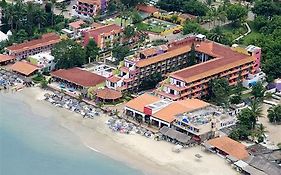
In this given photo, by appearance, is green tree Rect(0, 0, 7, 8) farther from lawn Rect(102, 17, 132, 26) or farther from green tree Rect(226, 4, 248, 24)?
green tree Rect(226, 4, 248, 24)

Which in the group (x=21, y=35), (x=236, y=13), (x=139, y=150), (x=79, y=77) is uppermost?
(x=236, y=13)

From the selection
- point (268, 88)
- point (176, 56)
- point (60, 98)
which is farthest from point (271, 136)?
point (60, 98)

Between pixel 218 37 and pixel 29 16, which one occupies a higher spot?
pixel 29 16

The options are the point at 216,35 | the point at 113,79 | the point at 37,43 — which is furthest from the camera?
the point at 216,35

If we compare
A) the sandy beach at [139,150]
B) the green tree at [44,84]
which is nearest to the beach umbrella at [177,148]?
the sandy beach at [139,150]

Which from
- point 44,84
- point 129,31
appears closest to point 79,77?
point 44,84

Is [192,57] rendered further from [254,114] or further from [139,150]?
[139,150]

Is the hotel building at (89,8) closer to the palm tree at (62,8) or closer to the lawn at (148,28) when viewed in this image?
the palm tree at (62,8)
